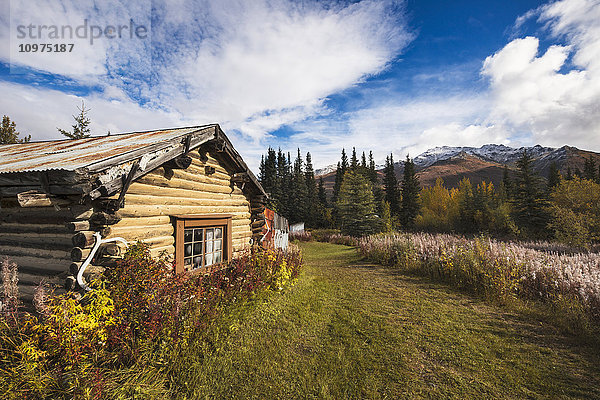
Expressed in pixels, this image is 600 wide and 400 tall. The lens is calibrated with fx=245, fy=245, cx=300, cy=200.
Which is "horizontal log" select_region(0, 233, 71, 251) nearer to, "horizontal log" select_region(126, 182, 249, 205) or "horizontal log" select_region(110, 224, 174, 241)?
"horizontal log" select_region(110, 224, 174, 241)

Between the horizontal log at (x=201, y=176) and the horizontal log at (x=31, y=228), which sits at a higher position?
the horizontal log at (x=201, y=176)

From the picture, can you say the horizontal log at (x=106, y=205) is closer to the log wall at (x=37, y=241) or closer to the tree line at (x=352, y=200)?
the log wall at (x=37, y=241)

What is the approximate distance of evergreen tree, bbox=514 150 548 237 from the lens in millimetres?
25531

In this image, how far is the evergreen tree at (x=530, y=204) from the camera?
2553 cm

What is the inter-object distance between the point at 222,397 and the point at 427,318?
5064 mm

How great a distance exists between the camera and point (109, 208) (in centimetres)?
425

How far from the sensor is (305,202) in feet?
169

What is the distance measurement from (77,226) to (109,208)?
19.7 inches

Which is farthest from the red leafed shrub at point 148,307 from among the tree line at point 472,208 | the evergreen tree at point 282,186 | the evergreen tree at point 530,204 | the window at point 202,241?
the evergreen tree at point 282,186

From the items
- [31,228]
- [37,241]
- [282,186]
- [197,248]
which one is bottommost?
[197,248]

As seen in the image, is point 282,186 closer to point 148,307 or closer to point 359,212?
point 359,212

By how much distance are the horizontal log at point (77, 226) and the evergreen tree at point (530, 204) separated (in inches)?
1361

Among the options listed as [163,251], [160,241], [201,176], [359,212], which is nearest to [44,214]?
[160,241]

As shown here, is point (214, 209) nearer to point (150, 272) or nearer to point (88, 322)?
point (150, 272)
